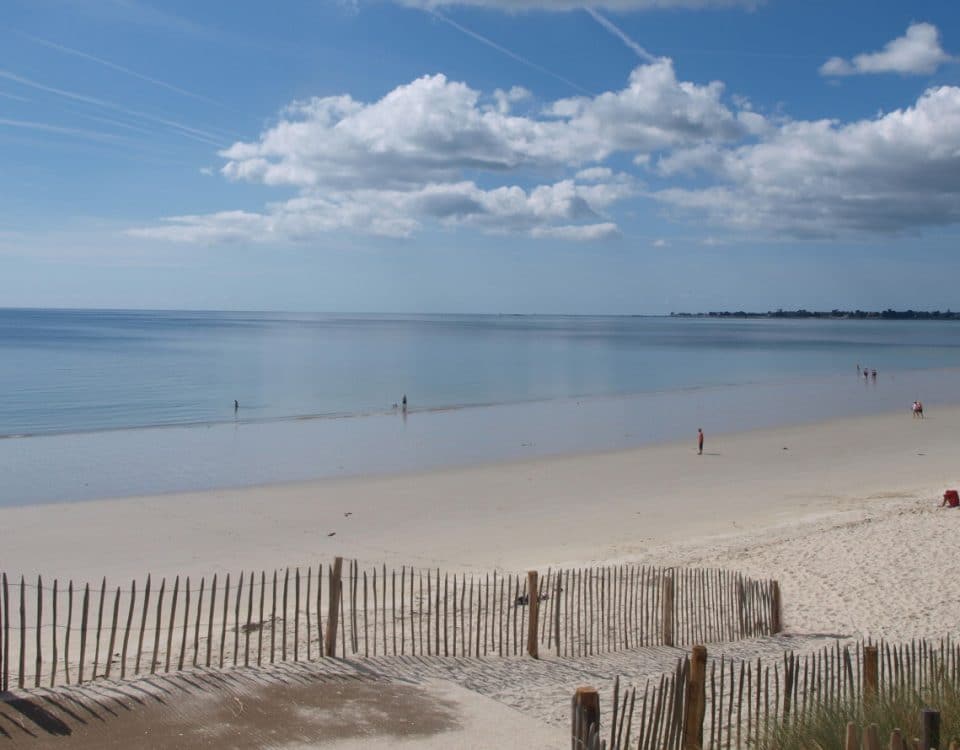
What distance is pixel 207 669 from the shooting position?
9383 mm

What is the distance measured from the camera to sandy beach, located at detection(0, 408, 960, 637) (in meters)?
16.2

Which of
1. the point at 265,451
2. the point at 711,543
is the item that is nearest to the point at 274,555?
the point at 711,543

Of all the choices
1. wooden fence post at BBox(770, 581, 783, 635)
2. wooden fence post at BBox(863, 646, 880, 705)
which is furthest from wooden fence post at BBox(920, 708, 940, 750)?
wooden fence post at BBox(770, 581, 783, 635)

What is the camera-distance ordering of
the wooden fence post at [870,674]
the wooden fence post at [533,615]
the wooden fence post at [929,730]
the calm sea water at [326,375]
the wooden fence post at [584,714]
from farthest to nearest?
the calm sea water at [326,375], the wooden fence post at [533,615], the wooden fence post at [870,674], the wooden fence post at [584,714], the wooden fence post at [929,730]

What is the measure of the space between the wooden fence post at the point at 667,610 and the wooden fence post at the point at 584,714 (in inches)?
223

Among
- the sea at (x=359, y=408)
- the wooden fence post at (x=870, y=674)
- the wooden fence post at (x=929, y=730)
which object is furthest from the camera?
the sea at (x=359, y=408)

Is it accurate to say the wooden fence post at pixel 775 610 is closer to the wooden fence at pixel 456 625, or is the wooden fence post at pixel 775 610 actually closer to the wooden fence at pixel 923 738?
the wooden fence at pixel 456 625

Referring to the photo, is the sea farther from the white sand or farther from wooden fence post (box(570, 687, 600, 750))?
wooden fence post (box(570, 687, 600, 750))

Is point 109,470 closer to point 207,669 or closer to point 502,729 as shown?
point 207,669

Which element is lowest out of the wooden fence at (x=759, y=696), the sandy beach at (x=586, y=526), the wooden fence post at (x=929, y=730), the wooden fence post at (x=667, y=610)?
the sandy beach at (x=586, y=526)

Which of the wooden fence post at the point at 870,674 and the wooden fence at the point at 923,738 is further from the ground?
the wooden fence at the point at 923,738

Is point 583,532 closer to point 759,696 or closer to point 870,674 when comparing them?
point 759,696

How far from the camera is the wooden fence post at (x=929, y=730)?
18.7 feet

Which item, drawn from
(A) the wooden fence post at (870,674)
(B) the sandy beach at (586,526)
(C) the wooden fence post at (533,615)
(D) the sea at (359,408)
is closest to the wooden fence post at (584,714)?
(A) the wooden fence post at (870,674)
